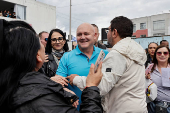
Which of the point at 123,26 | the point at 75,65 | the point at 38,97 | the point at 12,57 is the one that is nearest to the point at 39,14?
the point at 75,65

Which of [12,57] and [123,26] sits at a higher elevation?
[123,26]

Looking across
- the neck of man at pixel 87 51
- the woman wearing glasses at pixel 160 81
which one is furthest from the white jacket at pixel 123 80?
the woman wearing glasses at pixel 160 81

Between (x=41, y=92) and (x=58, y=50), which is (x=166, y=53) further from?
(x=41, y=92)

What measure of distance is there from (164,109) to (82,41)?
209 centimetres

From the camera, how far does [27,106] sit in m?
0.84

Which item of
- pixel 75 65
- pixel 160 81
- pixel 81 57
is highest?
pixel 81 57

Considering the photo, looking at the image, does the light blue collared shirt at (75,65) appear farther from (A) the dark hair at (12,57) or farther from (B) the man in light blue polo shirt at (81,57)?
(A) the dark hair at (12,57)

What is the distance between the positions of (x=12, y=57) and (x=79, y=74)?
4.35 ft

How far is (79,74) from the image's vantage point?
2.11 metres

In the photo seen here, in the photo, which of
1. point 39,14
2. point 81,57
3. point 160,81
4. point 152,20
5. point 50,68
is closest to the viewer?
point 81,57

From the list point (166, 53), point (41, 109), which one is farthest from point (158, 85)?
point (41, 109)

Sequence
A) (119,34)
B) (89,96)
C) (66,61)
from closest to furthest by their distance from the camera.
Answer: (89,96), (119,34), (66,61)

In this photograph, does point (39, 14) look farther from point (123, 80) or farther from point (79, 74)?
point (123, 80)

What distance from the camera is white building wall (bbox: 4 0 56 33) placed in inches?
661
